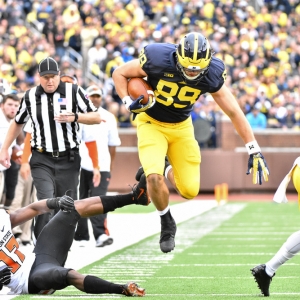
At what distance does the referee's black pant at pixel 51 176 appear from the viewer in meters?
7.14

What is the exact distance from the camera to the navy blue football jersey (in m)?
6.25

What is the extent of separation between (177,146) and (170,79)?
2.08 ft

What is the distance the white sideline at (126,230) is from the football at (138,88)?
1.62 metres

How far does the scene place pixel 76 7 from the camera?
20172 mm

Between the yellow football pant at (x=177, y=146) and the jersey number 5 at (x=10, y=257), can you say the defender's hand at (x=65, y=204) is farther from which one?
the yellow football pant at (x=177, y=146)

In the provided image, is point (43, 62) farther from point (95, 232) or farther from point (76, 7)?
point (76, 7)

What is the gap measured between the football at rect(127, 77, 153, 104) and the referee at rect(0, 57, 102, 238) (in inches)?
35.5

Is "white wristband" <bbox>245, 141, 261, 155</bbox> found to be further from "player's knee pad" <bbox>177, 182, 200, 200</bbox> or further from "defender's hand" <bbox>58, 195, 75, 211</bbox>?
"defender's hand" <bbox>58, 195, 75, 211</bbox>

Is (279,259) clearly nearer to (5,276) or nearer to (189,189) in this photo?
(189,189)

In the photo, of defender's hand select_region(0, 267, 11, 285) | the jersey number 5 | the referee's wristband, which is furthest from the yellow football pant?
defender's hand select_region(0, 267, 11, 285)

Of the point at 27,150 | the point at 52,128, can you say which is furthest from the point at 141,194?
the point at 27,150

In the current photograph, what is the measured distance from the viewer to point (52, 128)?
7309 millimetres

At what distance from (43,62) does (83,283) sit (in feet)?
8.59

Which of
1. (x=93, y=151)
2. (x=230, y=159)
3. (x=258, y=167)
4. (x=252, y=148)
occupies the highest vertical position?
(x=252, y=148)
